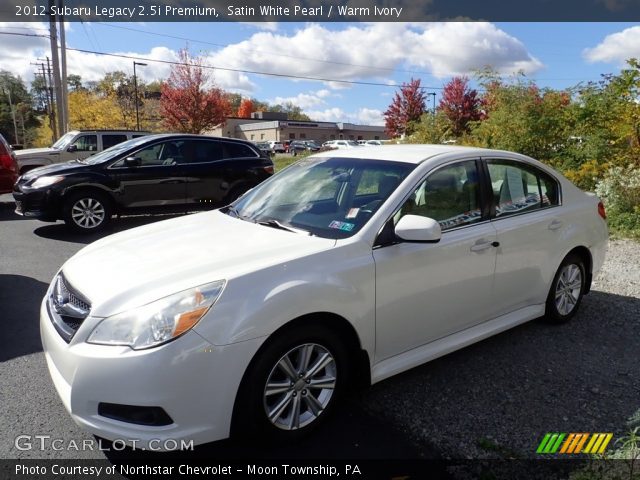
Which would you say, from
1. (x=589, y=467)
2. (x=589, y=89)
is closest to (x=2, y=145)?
(x=589, y=467)

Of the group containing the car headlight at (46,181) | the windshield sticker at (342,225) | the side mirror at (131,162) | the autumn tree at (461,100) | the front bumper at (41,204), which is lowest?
the front bumper at (41,204)

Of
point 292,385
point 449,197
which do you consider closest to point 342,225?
point 449,197

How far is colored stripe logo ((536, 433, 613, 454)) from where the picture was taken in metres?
2.78

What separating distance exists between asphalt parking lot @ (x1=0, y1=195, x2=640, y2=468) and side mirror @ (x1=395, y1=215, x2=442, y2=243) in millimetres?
1114

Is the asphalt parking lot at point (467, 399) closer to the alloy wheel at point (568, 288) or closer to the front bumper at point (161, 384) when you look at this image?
the alloy wheel at point (568, 288)

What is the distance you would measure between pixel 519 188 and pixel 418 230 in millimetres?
1697

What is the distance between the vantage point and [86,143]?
13039mm

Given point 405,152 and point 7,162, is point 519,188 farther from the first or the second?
point 7,162

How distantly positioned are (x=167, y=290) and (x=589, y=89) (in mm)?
11012

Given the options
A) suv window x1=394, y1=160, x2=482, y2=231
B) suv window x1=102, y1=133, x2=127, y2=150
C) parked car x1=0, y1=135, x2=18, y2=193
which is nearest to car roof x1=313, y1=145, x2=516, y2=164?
suv window x1=394, y1=160, x2=482, y2=231

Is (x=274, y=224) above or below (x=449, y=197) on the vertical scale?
below

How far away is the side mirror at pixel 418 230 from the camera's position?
9.57ft

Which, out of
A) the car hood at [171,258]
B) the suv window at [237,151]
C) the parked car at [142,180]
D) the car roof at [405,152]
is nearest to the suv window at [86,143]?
the parked car at [142,180]

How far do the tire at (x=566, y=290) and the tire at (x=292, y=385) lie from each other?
7.94 feet
